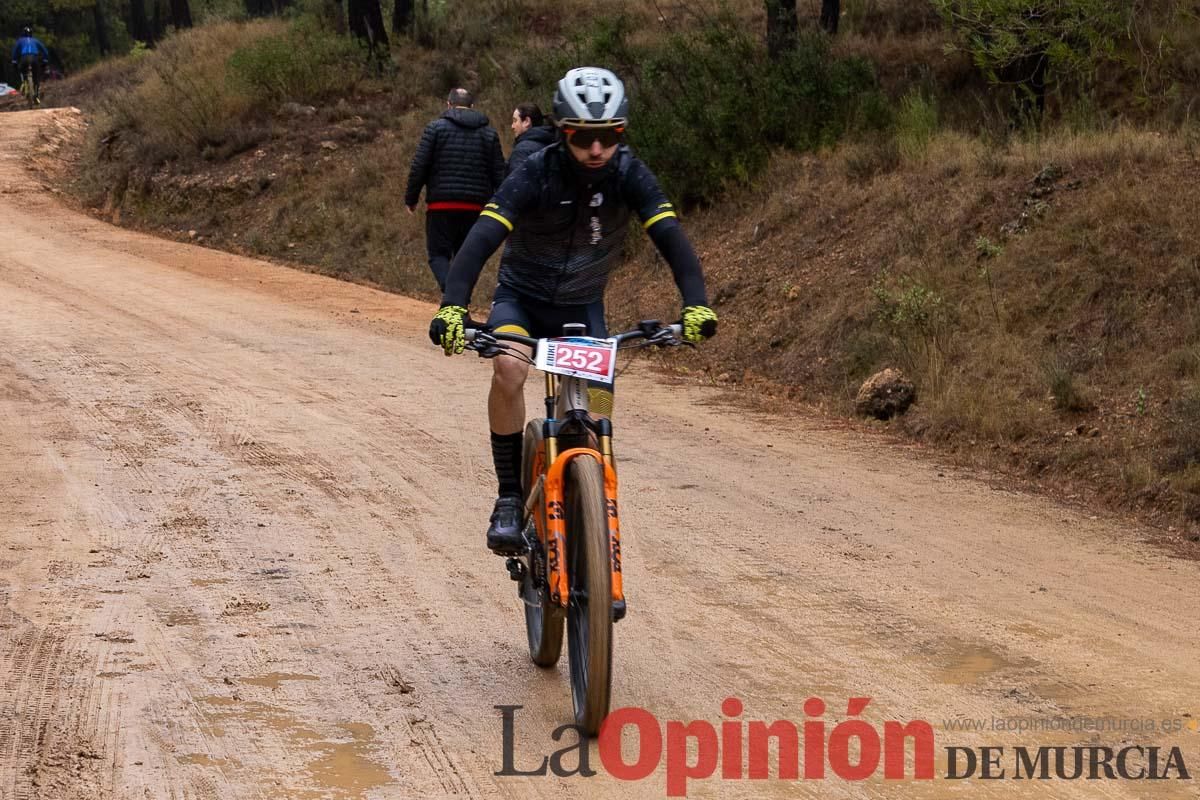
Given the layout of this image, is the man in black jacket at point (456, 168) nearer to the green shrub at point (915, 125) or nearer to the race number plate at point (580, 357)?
the green shrub at point (915, 125)

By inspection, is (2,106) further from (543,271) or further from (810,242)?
(543,271)

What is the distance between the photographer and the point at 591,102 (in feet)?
16.9

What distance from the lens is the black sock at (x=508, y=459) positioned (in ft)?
18.9

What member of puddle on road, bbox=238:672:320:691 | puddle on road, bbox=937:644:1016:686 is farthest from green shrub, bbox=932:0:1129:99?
puddle on road, bbox=238:672:320:691

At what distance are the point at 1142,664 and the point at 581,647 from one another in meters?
2.32

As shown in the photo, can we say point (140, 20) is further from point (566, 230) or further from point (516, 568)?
point (516, 568)

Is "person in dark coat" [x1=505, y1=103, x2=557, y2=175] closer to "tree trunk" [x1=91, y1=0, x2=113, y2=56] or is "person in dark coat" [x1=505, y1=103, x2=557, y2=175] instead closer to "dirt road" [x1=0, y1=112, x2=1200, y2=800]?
"dirt road" [x1=0, y1=112, x2=1200, y2=800]


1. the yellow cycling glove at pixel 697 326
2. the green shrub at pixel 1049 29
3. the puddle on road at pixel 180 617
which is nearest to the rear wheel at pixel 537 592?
the yellow cycling glove at pixel 697 326

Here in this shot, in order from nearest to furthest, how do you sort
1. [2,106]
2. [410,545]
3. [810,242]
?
1. [410,545]
2. [810,242]
3. [2,106]

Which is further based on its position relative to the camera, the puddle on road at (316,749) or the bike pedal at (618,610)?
the bike pedal at (618,610)

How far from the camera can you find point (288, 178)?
23531mm

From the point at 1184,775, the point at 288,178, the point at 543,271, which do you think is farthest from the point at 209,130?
the point at 1184,775

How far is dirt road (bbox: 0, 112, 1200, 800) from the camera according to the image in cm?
488

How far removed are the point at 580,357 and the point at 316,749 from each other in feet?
5.18
